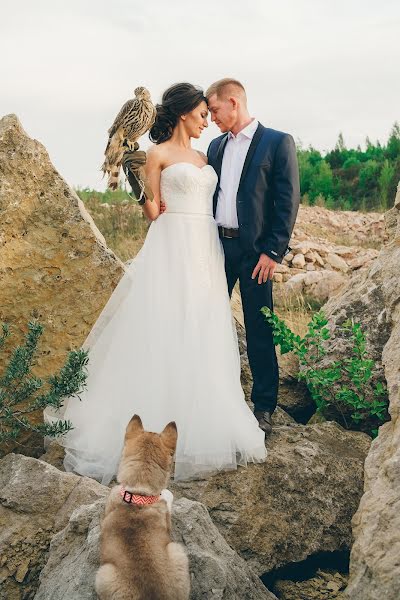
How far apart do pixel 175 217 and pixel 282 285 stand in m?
6.23

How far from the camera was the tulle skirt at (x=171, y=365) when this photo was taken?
561 centimetres

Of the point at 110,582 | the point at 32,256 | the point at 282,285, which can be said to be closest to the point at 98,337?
the point at 32,256

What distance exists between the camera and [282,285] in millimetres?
12141

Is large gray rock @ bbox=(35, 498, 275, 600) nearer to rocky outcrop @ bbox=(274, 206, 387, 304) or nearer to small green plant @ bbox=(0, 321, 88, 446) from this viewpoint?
small green plant @ bbox=(0, 321, 88, 446)

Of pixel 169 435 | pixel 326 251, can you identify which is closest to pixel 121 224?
pixel 326 251

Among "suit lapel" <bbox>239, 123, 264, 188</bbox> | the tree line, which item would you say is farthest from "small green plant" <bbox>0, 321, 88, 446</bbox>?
the tree line

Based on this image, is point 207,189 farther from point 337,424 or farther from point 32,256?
point 337,424

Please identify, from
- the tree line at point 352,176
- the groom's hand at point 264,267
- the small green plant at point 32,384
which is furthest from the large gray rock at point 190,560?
the tree line at point 352,176

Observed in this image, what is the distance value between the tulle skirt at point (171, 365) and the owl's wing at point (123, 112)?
0.84 m

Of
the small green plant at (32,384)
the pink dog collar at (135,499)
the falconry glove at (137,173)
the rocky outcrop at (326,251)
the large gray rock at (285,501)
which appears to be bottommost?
the pink dog collar at (135,499)

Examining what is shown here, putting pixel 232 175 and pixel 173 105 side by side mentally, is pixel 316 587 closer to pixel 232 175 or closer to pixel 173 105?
pixel 232 175

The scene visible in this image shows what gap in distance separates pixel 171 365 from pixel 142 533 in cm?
213

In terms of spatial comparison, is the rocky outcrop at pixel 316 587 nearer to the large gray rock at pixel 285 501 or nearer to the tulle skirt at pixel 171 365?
the large gray rock at pixel 285 501

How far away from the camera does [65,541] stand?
173 inches
